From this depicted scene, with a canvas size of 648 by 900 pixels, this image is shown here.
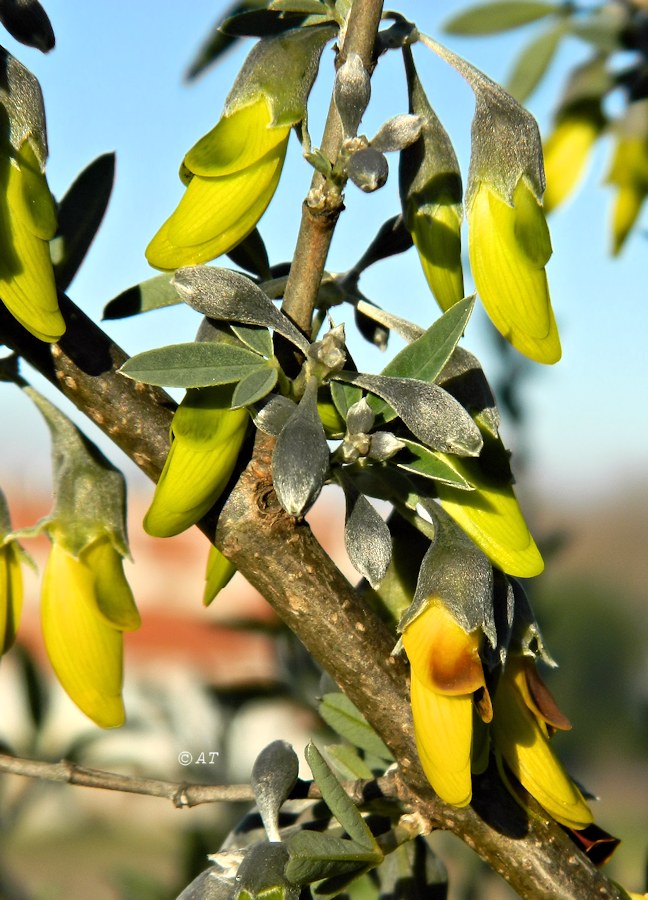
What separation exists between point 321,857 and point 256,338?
0.93 ft

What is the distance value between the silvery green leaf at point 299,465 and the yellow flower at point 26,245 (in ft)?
0.48

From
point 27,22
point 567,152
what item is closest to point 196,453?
point 27,22

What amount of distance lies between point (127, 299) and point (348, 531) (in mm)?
259

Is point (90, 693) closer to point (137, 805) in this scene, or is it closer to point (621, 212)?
point (621, 212)

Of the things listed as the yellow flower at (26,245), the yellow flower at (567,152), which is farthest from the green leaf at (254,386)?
the yellow flower at (567,152)

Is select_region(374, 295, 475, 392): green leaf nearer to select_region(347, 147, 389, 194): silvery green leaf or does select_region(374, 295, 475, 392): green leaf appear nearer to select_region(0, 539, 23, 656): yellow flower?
select_region(347, 147, 389, 194): silvery green leaf

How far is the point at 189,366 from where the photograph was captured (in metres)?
0.54

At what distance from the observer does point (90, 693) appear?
0.68 metres

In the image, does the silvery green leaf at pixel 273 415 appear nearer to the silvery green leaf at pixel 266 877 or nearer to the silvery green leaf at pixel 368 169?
the silvery green leaf at pixel 368 169

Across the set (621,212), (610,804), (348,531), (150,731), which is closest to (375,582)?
(348,531)

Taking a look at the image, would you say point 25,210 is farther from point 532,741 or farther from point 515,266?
point 532,741

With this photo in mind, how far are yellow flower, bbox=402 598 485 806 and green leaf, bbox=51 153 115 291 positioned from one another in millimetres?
372

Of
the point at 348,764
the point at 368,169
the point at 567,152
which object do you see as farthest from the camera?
the point at 567,152

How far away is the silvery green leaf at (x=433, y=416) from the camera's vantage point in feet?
1.69
